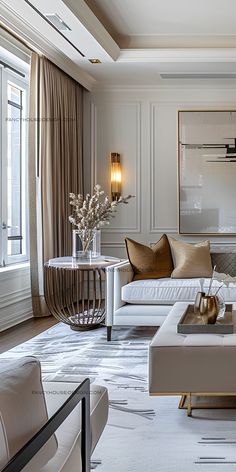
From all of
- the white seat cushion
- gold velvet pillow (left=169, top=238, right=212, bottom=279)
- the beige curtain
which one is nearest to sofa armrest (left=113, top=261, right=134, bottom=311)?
gold velvet pillow (left=169, top=238, right=212, bottom=279)

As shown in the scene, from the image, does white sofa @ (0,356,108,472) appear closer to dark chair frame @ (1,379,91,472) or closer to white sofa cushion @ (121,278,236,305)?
dark chair frame @ (1,379,91,472)

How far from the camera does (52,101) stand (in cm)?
571

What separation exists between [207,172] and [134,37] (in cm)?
176

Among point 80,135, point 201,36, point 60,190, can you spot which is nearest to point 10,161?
point 60,190

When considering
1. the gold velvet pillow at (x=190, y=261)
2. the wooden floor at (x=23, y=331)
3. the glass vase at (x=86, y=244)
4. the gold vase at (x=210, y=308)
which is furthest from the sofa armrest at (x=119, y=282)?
the gold vase at (x=210, y=308)

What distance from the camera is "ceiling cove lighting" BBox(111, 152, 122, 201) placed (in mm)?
6484

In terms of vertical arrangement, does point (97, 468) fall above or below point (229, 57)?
below

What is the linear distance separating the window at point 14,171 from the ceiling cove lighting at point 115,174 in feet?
3.96

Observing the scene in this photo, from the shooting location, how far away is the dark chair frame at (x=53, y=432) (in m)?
0.92

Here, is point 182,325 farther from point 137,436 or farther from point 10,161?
point 10,161

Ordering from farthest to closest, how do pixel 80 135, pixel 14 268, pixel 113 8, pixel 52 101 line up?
pixel 80 135 < pixel 52 101 < pixel 14 268 < pixel 113 8

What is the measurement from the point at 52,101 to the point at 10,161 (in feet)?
2.74

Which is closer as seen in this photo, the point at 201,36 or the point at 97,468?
the point at 97,468

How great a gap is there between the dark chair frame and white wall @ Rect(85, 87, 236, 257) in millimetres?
5104
